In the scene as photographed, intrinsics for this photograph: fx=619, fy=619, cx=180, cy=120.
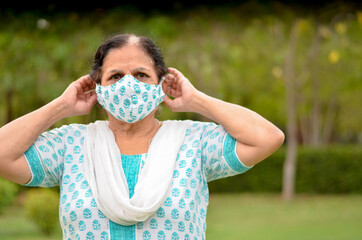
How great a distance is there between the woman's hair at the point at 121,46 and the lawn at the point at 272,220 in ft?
26.9

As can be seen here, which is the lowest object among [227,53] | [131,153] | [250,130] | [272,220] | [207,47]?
[272,220]

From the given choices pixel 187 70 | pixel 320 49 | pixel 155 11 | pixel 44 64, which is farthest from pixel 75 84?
pixel 320 49

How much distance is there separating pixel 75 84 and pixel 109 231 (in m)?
0.66

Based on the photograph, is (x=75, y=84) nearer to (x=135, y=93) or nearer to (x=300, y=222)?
(x=135, y=93)

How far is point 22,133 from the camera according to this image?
8.04ft

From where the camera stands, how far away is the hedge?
1903cm

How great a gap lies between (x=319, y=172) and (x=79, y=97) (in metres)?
17.2

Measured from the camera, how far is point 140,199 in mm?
2326

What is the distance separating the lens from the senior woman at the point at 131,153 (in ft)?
7.70

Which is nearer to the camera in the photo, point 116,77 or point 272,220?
point 116,77

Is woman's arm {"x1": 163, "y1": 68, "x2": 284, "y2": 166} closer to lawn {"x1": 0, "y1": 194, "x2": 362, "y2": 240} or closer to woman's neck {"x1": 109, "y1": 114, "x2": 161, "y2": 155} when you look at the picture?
woman's neck {"x1": 109, "y1": 114, "x2": 161, "y2": 155}

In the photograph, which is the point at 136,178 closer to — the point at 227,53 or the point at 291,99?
the point at 227,53

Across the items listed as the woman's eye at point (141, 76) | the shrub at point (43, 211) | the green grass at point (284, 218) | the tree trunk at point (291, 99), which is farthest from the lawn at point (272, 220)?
the woman's eye at point (141, 76)

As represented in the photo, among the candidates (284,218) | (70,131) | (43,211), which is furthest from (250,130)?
(284,218)
